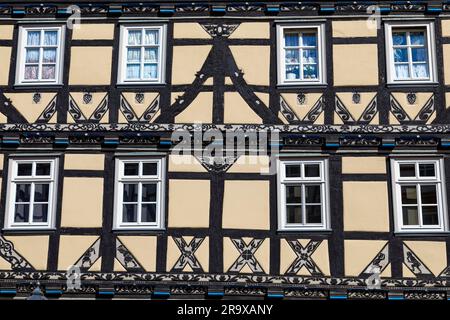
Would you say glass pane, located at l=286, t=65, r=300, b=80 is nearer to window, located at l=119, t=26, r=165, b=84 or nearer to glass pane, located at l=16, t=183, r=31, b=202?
window, located at l=119, t=26, r=165, b=84

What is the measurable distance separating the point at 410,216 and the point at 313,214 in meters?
1.93

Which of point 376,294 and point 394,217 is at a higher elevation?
point 394,217

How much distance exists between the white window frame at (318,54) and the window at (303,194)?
172 centimetres

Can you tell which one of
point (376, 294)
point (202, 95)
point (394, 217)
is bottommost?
point (376, 294)

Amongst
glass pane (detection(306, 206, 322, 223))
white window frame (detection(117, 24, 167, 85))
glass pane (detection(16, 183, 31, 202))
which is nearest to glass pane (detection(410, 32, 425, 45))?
glass pane (detection(306, 206, 322, 223))

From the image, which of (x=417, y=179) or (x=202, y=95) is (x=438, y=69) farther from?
(x=202, y=95)

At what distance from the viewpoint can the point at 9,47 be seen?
19156 mm

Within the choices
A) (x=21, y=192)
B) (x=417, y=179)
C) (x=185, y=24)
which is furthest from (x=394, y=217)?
(x=21, y=192)

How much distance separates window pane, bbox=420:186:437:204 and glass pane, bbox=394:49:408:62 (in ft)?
9.22

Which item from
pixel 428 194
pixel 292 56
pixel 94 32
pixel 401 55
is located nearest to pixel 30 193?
pixel 94 32

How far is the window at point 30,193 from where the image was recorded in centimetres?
1808

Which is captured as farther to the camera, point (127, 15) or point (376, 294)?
point (127, 15)

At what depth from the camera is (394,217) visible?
17719 millimetres

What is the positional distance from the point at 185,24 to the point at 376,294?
6893 millimetres
